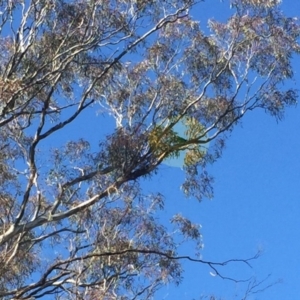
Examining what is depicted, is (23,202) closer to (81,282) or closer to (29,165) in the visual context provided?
(29,165)

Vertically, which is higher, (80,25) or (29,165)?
(80,25)

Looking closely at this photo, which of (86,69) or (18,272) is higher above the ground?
(86,69)

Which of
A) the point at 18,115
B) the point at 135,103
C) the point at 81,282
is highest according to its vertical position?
the point at 135,103

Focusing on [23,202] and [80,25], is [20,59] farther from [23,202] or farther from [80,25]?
[23,202]

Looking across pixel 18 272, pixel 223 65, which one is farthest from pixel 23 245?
pixel 223 65

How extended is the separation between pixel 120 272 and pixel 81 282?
0.50 m

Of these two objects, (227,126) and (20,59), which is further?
(227,126)

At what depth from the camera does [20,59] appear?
10.6 m

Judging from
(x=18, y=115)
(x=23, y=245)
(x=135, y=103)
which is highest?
(x=135, y=103)

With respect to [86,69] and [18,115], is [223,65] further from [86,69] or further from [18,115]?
[18,115]

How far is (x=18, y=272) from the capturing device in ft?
36.8

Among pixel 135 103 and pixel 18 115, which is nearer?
pixel 18 115

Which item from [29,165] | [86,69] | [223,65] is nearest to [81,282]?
[29,165]

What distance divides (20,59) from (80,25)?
0.80 m
